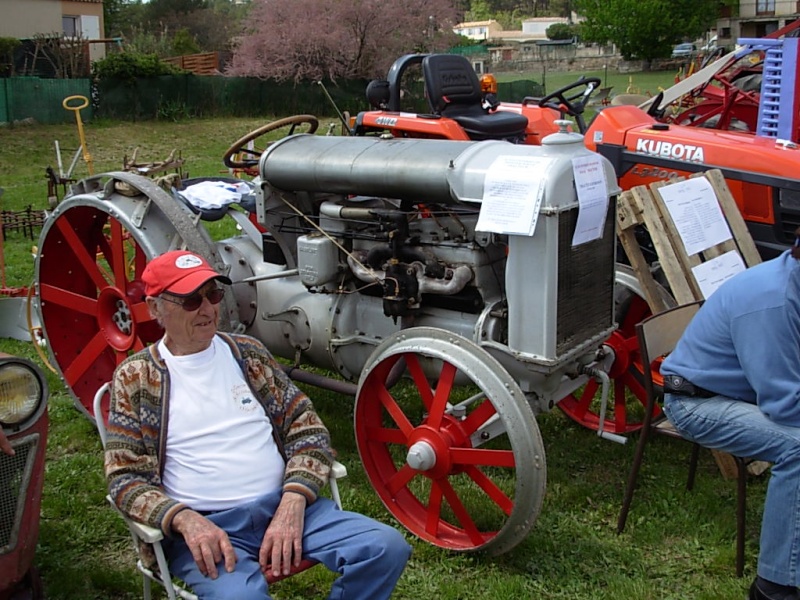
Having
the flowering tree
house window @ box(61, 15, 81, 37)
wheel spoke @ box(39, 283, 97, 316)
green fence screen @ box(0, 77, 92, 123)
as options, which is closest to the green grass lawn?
wheel spoke @ box(39, 283, 97, 316)

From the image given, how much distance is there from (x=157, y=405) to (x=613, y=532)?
1895 millimetres

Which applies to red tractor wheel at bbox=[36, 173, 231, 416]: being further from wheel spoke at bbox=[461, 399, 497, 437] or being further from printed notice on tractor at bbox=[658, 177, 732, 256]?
printed notice on tractor at bbox=[658, 177, 732, 256]

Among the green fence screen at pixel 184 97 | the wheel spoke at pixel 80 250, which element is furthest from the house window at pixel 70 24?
the wheel spoke at pixel 80 250

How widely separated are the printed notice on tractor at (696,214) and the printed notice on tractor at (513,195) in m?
1.21

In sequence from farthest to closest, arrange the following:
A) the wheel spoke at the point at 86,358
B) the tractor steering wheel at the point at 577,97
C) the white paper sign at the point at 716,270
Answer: the tractor steering wheel at the point at 577,97
the wheel spoke at the point at 86,358
the white paper sign at the point at 716,270

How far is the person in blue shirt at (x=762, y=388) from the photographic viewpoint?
9.03 ft

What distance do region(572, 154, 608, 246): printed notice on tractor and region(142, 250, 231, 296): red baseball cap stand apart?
131 centimetres

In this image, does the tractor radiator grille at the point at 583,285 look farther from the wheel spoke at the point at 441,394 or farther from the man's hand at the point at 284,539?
the man's hand at the point at 284,539

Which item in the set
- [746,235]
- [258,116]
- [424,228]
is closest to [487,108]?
[746,235]

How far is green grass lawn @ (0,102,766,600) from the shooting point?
316cm

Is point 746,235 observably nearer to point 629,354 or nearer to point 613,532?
point 629,354

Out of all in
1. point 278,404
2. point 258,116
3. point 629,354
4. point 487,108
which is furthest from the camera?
point 258,116

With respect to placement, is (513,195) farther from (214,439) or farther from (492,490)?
(214,439)

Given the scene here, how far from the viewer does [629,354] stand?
4211 mm
